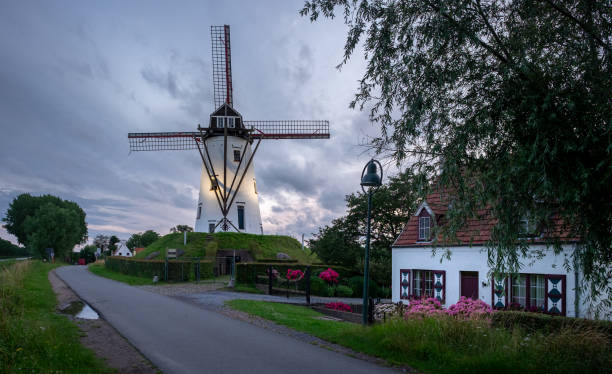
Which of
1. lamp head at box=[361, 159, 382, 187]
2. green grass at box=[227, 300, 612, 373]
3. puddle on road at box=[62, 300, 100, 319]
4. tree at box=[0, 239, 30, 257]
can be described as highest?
lamp head at box=[361, 159, 382, 187]

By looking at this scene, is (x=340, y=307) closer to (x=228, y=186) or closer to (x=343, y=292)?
(x=343, y=292)

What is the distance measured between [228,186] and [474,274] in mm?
28314

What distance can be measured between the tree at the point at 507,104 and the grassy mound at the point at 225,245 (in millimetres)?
29507

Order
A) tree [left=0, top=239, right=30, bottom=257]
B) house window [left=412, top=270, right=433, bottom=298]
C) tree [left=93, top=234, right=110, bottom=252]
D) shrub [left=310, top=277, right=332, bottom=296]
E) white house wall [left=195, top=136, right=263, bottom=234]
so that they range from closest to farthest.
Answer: house window [left=412, top=270, right=433, bottom=298]
shrub [left=310, top=277, right=332, bottom=296]
white house wall [left=195, top=136, right=263, bottom=234]
tree [left=0, top=239, right=30, bottom=257]
tree [left=93, top=234, right=110, bottom=252]

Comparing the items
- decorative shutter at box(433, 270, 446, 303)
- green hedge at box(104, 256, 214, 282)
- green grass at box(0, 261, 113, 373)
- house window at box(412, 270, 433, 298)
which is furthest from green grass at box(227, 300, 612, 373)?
green hedge at box(104, 256, 214, 282)

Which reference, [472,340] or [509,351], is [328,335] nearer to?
[472,340]

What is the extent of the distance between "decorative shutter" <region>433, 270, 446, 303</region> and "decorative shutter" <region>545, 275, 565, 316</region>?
4.72 meters

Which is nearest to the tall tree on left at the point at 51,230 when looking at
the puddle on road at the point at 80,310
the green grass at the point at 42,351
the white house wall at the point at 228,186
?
the white house wall at the point at 228,186

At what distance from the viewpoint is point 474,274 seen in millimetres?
18406

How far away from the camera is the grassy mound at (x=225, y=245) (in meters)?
37.8

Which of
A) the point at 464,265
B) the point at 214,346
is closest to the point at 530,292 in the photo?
the point at 464,265

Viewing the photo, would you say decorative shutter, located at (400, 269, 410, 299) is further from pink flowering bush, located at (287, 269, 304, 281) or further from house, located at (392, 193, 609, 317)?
pink flowering bush, located at (287, 269, 304, 281)

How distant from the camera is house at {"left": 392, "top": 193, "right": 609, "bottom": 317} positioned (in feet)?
49.2

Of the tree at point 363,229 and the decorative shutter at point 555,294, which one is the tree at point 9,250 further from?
the decorative shutter at point 555,294
